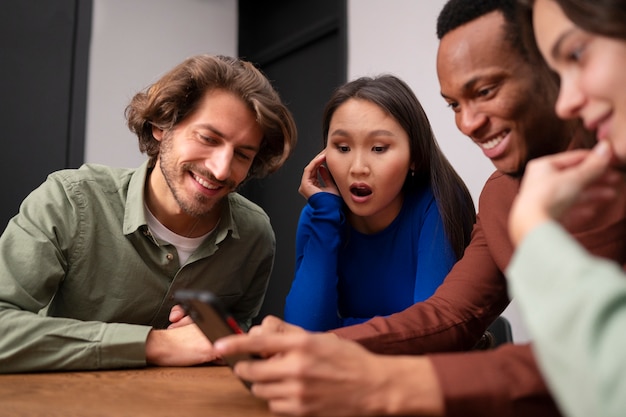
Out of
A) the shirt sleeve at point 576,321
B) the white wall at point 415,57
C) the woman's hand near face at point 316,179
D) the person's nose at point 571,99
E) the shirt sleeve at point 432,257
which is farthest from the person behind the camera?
the white wall at point 415,57

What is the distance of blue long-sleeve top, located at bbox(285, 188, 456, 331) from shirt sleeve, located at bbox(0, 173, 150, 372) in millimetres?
503

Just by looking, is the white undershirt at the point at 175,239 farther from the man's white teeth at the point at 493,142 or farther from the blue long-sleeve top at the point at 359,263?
the man's white teeth at the point at 493,142

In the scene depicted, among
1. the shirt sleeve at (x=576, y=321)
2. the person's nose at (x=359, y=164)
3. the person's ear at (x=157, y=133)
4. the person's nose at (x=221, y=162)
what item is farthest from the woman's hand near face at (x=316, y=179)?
the shirt sleeve at (x=576, y=321)

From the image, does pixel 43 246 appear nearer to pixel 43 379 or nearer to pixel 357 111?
pixel 43 379

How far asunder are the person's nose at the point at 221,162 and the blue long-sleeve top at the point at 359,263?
0.99ft

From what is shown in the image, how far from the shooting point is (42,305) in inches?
55.0

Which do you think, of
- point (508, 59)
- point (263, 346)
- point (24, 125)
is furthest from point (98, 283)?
point (24, 125)

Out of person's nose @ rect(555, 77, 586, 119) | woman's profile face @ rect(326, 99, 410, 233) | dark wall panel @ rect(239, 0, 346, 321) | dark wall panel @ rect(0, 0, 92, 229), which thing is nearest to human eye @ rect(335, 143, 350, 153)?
woman's profile face @ rect(326, 99, 410, 233)

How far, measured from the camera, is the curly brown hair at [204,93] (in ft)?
5.60

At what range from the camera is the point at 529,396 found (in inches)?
26.2

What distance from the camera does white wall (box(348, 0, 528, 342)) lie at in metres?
2.45

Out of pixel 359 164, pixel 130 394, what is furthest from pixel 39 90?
pixel 130 394

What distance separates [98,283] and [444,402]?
116 centimetres

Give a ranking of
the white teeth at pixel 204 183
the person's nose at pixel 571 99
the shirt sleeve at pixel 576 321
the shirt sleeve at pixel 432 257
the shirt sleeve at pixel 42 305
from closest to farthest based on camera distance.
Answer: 1. the shirt sleeve at pixel 576 321
2. the person's nose at pixel 571 99
3. the shirt sleeve at pixel 42 305
4. the shirt sleeve at pixel 432 257
5. the white teeth at pixel 204 183
